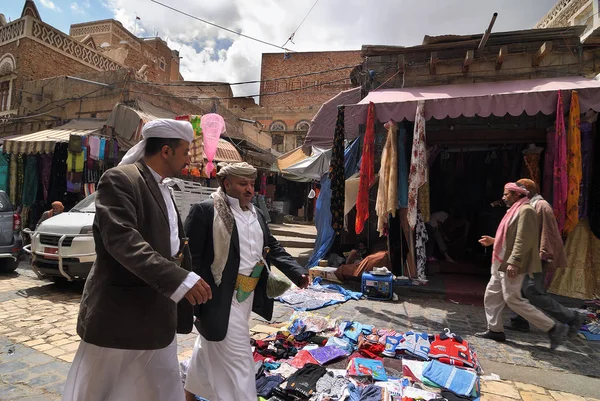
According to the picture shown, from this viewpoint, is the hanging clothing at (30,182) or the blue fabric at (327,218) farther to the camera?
the hanging clothing at (30,182)

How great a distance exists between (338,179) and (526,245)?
10.6ft

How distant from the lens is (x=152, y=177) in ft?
6.10

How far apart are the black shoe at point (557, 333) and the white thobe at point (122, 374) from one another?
4.28 m

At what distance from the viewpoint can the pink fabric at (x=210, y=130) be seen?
9672mm

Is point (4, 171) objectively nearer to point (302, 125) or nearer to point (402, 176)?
point (402, 176)

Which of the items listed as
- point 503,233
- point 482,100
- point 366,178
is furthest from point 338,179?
point 503,233

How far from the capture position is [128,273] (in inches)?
65.4

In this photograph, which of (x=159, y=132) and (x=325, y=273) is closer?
(x=159, y=132)

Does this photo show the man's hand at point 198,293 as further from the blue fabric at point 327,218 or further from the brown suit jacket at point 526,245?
the blue fabric at point 327,218

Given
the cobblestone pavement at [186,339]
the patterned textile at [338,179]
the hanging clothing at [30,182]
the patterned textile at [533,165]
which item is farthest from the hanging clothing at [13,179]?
the patterned textile at [533,165]

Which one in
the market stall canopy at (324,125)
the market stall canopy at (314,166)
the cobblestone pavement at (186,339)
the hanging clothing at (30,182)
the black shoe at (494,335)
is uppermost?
the market stall canopy at (324,125)

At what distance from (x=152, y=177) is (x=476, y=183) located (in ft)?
29.1

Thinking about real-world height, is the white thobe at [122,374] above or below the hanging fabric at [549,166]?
below

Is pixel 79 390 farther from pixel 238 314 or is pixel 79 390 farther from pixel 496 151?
pixel 496 151
